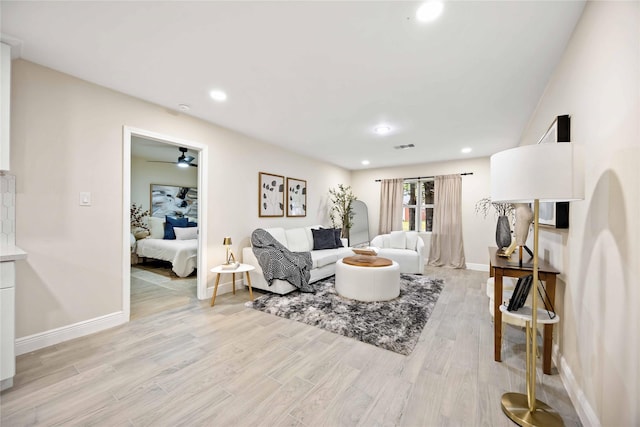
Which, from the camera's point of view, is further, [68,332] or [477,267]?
[477,267]

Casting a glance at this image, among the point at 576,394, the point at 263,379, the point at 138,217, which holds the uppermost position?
the point at 138,217

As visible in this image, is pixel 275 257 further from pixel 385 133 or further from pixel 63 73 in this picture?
pixel 63 73

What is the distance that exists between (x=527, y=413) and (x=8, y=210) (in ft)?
12.4

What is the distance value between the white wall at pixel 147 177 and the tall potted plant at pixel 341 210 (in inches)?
152

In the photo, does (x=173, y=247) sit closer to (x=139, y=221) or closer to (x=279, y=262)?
(x=139, y=221)

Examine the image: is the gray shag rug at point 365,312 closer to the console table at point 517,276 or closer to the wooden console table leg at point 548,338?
the console table at point 517,276

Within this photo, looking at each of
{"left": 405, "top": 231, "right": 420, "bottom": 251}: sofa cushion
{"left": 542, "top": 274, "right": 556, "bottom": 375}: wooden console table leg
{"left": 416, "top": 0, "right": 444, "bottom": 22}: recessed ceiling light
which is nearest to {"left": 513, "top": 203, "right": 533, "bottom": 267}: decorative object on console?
{"left": 542, "top": 274, "right": 556, "bottom": 375}: wooden console table leg

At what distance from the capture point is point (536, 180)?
1271 millimetres

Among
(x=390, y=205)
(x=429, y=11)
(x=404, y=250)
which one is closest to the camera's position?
(x=429, y=11)

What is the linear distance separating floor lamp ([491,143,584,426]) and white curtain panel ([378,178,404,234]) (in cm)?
467

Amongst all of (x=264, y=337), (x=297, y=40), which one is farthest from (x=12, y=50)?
(x=264, y=337)

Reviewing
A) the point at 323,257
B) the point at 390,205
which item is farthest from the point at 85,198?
the point at 390,205

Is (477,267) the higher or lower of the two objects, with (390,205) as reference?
lower

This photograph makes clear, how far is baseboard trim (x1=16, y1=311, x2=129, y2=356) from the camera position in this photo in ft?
6.63
